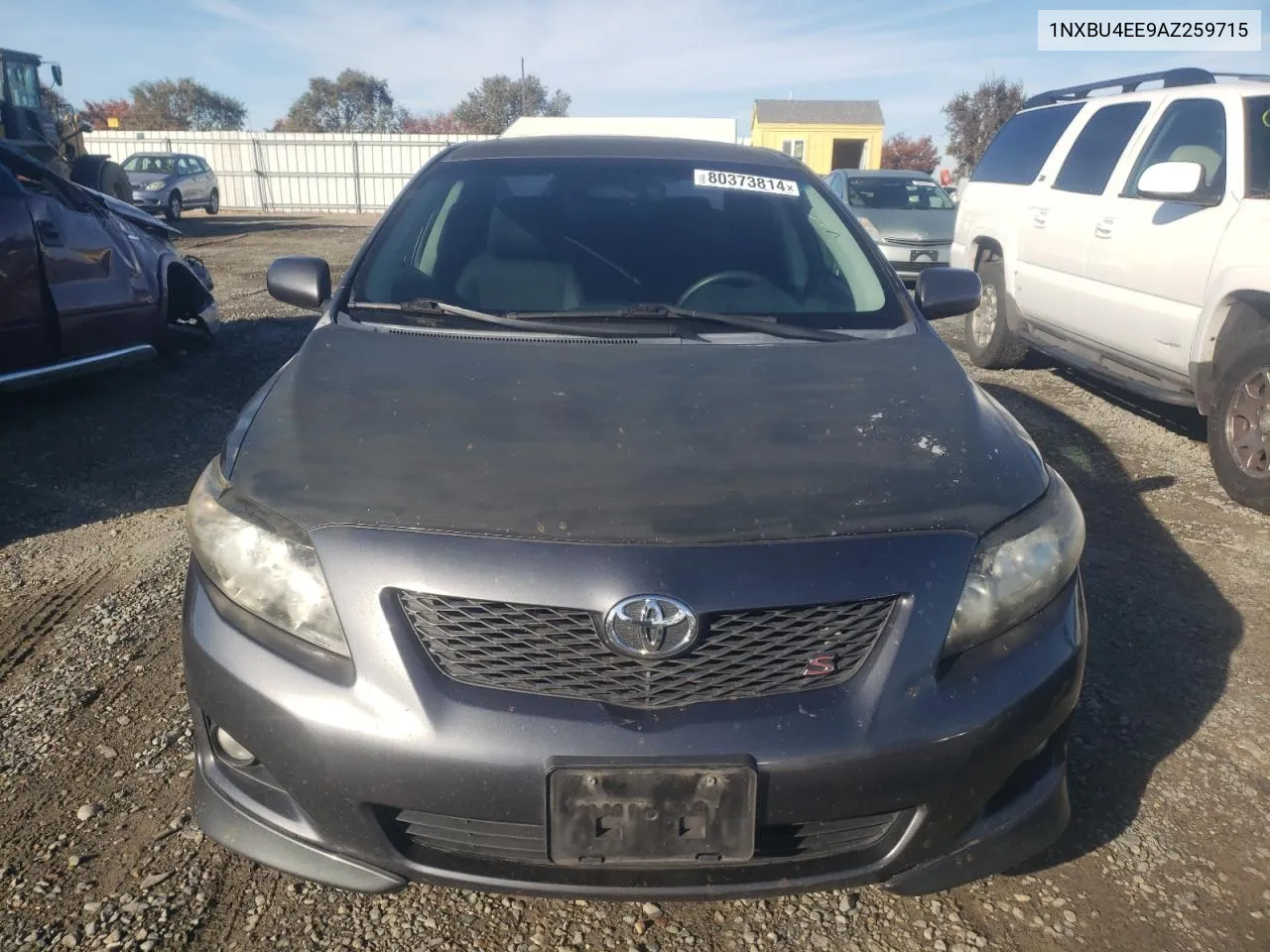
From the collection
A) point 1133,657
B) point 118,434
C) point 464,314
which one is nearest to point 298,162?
point 118,434

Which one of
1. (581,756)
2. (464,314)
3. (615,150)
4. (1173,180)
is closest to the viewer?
(581,756)

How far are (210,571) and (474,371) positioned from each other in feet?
2.55

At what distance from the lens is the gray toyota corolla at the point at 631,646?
1.61m

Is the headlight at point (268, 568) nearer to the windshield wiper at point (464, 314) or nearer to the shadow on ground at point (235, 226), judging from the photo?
the windshield wiper at point (464, 314)

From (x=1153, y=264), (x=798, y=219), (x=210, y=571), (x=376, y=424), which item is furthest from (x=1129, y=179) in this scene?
(x=210, y=571)

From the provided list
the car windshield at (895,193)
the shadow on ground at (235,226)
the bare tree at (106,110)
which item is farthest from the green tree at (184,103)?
the car windshield at (895,193)

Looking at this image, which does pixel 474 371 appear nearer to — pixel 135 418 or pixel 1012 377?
pixel 135 418

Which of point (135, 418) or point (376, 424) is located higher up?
point (376, 424)

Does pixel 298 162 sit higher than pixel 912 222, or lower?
higher

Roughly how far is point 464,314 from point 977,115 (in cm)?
4382

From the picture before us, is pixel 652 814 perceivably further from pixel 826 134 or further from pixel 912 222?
pixel 826 134

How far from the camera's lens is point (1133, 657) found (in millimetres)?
3025

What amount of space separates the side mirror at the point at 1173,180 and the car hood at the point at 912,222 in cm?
651

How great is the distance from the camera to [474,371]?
7.64 feet
